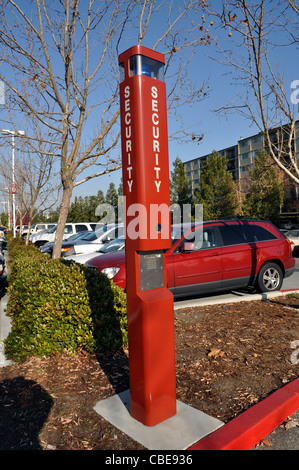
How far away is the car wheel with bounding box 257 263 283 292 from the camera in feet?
25.9

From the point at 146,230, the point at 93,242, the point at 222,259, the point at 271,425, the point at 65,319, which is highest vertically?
the point at 146,230

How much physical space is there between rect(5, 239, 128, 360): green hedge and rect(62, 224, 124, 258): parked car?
758 centimetres

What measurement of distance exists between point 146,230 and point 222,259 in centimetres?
488

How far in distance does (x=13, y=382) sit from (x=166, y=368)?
5.63ft

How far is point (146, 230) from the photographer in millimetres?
2814

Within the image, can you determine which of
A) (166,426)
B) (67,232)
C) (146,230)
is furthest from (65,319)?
(67,232)

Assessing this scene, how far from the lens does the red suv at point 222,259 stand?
23.0 ft

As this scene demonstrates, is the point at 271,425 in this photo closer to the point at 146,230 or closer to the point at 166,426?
the point at 166,426

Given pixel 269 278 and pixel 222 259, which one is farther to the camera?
pixel 269 278

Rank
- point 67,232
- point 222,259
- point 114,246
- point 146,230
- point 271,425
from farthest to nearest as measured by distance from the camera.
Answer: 1. point 67,232
2. point 114,246
3. point 222,259
4. point 271,425
5. point 146,230

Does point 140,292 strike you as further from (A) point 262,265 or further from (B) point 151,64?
(A) point 262,265

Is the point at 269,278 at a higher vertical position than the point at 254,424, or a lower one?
higher
